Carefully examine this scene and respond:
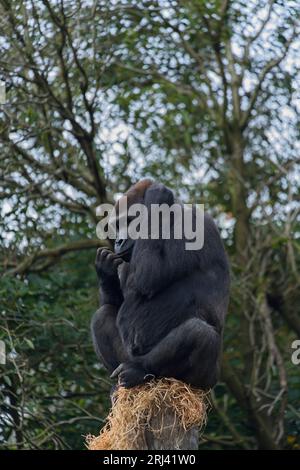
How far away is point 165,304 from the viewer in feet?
21.4

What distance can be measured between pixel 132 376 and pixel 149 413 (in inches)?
14.5

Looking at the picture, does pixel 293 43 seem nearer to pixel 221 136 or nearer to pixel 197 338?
pixel 221 136

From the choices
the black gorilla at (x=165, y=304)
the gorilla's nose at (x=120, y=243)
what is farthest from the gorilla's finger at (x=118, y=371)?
the gorilla's nose at (x=120, y=243)

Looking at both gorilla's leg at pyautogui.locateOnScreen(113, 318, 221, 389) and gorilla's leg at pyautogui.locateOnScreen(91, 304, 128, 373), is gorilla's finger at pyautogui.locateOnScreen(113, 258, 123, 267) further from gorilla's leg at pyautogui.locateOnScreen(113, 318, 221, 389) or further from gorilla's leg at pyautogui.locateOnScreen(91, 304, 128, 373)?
gorilla's leg at pyautogui.locateOnScreen(113, 318, 221, 389)

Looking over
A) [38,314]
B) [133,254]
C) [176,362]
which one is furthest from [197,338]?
[38,314]

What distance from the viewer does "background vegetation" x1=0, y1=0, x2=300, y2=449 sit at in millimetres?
8945

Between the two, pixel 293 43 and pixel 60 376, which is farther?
pixel 293 43

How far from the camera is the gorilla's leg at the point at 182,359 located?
6242mm

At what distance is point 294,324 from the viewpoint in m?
10.8

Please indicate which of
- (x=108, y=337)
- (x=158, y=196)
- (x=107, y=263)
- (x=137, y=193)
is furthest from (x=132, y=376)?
(x=137, y=193)

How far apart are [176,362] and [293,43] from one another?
4.84m

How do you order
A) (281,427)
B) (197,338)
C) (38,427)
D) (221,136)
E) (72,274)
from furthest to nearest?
(221,136), (72,274), (281,427), (38,427), (197,338)

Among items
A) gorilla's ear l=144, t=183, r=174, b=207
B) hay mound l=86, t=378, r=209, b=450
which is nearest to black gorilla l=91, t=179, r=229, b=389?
gorilla's ear l=144, t=183, r=174, b=207

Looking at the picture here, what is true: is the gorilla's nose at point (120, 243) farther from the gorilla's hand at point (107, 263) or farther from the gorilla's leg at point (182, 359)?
the gorilla's leg at point (182, 359)
